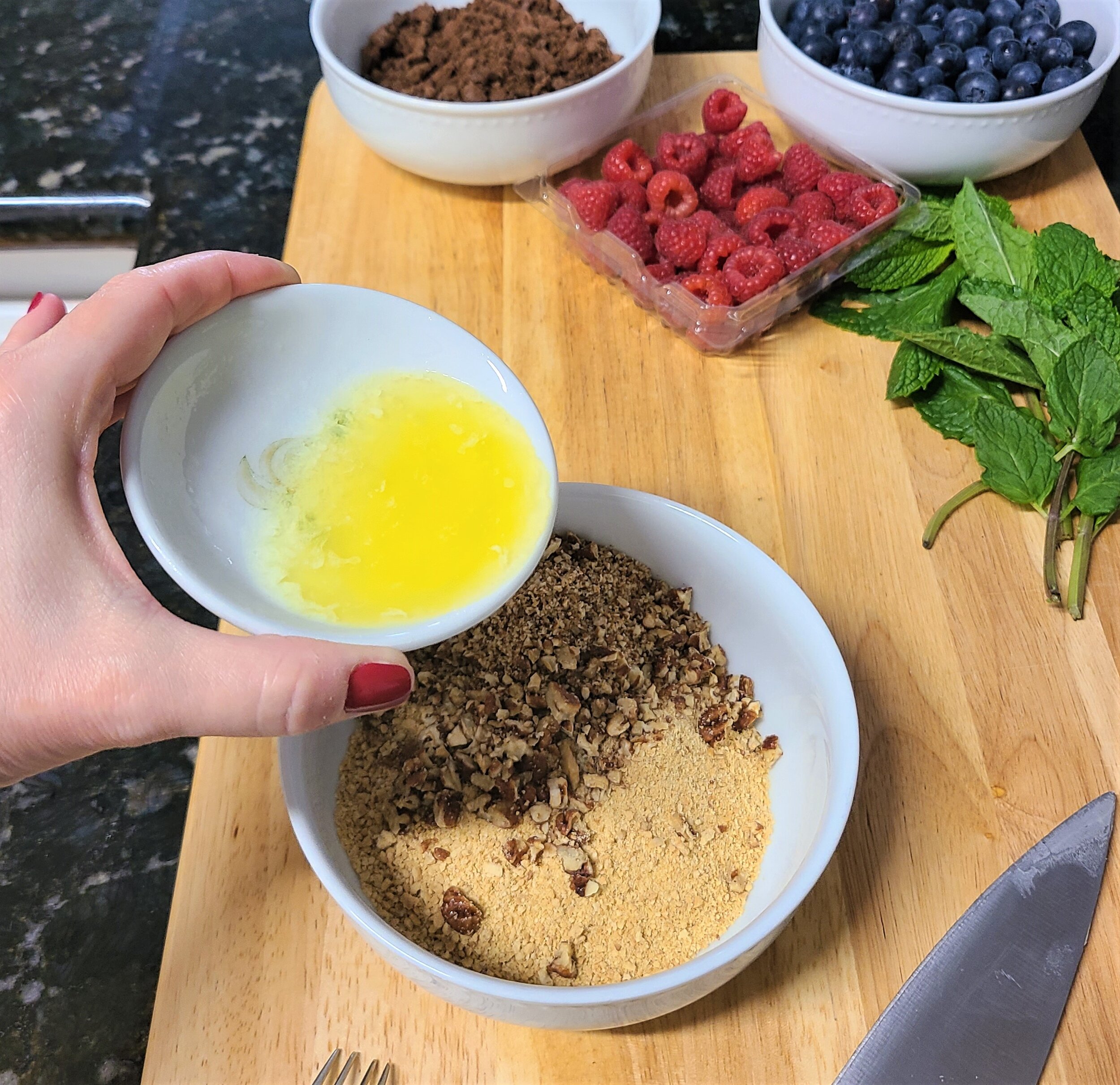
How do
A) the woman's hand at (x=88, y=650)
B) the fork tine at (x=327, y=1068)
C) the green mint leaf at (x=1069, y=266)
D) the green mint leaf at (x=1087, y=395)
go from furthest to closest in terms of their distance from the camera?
the green mint leaf at (x=1069, y=266)
the green mint leaf at (x=1087, y=395)
the fork tine at (x=327, y=1068)
the woman's hand at (x=88, y=650)

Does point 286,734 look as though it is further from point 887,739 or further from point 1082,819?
point 1082,819

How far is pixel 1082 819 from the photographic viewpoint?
2.76ft

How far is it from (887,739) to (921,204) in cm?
70

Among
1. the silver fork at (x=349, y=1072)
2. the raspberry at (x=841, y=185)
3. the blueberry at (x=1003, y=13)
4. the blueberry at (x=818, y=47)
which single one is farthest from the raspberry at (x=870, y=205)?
the silver fork at (x=349, y=1072)

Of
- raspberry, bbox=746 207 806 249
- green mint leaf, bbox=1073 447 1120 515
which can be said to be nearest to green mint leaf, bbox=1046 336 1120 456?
green mint leaf, bbox=1073 447 1120 515

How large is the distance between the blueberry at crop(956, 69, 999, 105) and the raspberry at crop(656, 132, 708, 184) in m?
0.33

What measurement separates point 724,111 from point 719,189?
15 cm

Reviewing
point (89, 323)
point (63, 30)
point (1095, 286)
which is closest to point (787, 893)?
point (89, 323)

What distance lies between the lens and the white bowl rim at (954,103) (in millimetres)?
1162

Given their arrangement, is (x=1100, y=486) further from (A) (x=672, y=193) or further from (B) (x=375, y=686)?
(B) (x=375, y=686)

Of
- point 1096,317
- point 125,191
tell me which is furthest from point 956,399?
point 125,191

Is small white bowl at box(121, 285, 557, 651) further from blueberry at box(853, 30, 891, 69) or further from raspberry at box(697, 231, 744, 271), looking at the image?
blueberry at box(853, 30, 891, 69)

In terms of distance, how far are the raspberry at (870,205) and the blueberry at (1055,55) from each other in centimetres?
28

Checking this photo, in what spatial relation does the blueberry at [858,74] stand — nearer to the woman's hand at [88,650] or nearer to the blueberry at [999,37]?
the blueberry at [999,37]
